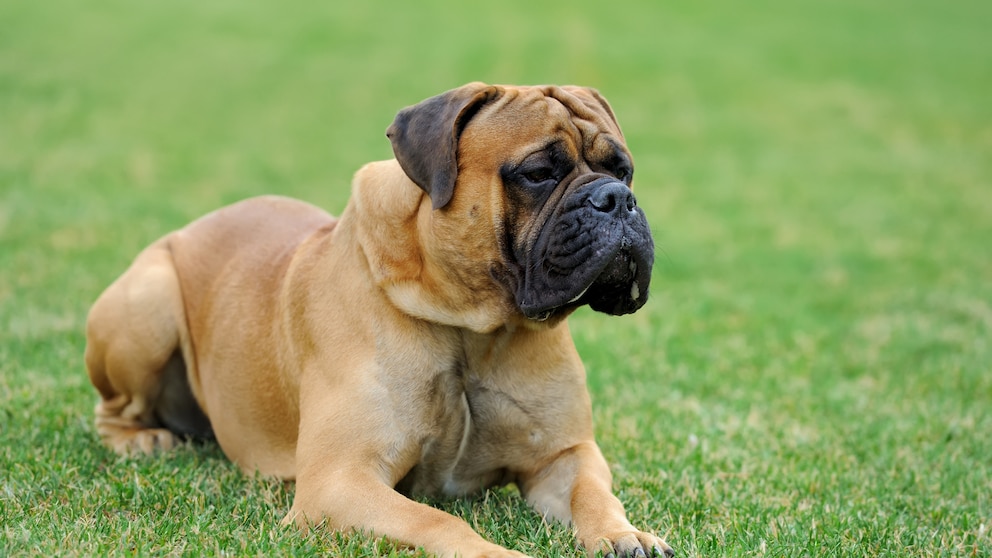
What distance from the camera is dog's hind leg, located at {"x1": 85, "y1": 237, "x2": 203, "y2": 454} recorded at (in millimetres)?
5352

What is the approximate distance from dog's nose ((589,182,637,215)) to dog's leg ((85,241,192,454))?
241 centimetres

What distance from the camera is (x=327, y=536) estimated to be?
3910 mm

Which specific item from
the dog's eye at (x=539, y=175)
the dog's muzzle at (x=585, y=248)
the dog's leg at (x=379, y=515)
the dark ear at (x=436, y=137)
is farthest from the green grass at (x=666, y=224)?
the dark ear at (x=436, y=137)

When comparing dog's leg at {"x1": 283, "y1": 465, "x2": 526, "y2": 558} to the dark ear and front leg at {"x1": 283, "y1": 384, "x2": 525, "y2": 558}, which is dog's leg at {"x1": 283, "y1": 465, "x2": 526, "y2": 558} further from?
the dark ear

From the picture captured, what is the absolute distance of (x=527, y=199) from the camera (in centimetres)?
403

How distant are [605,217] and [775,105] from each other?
1884cm

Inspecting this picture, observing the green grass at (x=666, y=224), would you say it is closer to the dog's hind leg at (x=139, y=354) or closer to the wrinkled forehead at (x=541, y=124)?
the dog's hind leg at (x=139, y=354)

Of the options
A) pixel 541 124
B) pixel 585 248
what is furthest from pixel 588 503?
pixel 541 124

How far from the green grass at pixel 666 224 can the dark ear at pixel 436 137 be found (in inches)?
37.0

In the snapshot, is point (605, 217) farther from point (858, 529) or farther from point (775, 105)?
point (775, 105)

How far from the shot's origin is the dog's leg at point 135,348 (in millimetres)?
5352

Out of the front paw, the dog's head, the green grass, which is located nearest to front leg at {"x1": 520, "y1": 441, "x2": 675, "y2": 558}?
the front paw

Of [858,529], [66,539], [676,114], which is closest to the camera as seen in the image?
[66,539]

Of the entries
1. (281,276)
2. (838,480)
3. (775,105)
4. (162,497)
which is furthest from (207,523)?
(775,105)
